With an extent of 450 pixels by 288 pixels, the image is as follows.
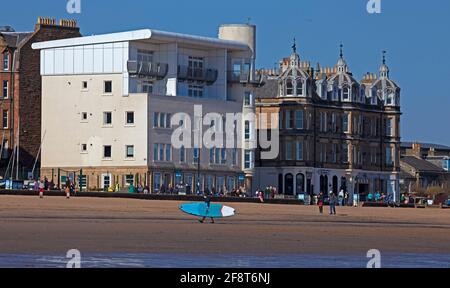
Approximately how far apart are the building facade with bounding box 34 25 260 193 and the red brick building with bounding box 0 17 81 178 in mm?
2122

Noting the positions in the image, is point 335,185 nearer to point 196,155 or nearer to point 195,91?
point 195,91

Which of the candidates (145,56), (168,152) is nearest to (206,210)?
(168,152)

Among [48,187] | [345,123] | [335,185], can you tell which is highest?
[345,123]

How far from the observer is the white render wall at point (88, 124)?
317 ft

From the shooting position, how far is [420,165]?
148 meters

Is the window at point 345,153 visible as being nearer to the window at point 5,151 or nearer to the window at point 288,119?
the window at point 288,119

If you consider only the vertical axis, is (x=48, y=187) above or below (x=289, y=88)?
below

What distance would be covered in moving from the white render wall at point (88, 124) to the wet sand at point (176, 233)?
25273 millimetres

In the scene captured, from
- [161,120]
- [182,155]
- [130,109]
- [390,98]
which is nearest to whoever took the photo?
[130,109]

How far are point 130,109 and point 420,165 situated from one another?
59.4 meters

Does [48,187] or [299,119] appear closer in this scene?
[48,187]

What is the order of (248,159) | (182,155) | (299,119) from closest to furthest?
(182,155) < (248,159) < (299,119)

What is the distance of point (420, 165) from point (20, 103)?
2350 inches

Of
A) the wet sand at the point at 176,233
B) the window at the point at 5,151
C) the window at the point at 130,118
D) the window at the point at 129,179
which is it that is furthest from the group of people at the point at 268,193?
the wet sand at the point at 176,233
